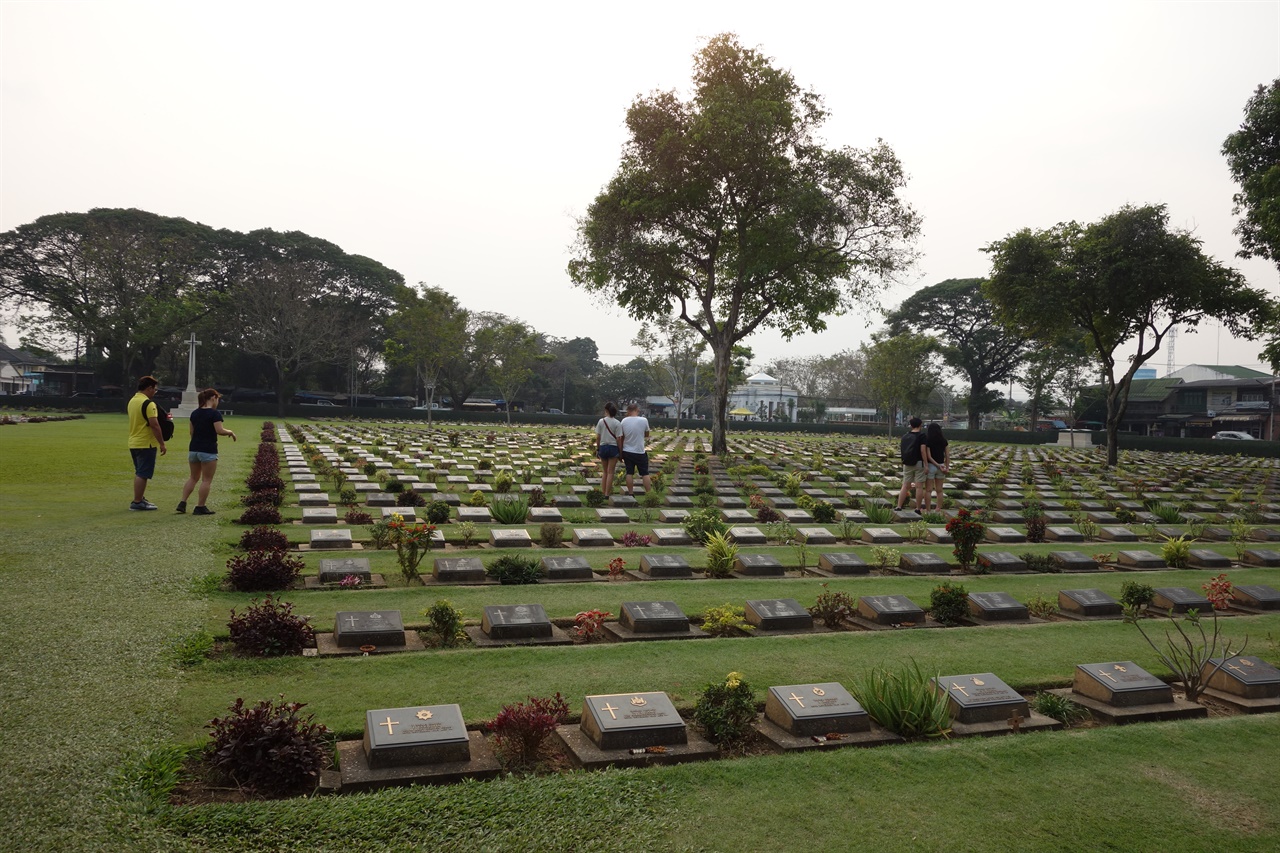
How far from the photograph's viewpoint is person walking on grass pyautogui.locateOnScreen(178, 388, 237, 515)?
33.9 ft

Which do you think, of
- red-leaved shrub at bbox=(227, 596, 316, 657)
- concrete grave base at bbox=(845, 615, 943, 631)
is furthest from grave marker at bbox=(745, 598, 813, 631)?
red-leaved shrub at bbox=(227, 596, 316, 657)

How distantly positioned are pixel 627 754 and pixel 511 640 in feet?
7.11

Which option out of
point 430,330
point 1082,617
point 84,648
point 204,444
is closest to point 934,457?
point 1082,617

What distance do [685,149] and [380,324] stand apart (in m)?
41.1

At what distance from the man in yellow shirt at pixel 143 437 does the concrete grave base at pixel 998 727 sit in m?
9.75

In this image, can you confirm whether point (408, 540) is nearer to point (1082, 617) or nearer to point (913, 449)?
point (1082, 617)

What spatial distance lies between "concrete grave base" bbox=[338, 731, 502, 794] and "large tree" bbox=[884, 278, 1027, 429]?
194 feet

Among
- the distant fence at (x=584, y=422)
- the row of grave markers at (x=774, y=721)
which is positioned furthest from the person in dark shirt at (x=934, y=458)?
the distant fence at (x=584, y=422)

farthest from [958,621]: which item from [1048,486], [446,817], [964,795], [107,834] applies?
[1048,486]

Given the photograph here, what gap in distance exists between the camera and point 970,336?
2341 inches

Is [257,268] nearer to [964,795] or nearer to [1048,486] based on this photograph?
[1048,486]

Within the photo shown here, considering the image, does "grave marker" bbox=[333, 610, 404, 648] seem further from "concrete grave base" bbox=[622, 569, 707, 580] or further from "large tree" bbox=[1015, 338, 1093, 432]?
"large tree" bbox=[1015, 338, 1093, 432]

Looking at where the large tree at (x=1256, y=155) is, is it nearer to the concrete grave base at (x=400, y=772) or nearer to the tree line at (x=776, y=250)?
the tree line at (x=776, y=250)

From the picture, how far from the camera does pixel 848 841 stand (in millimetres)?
3555
